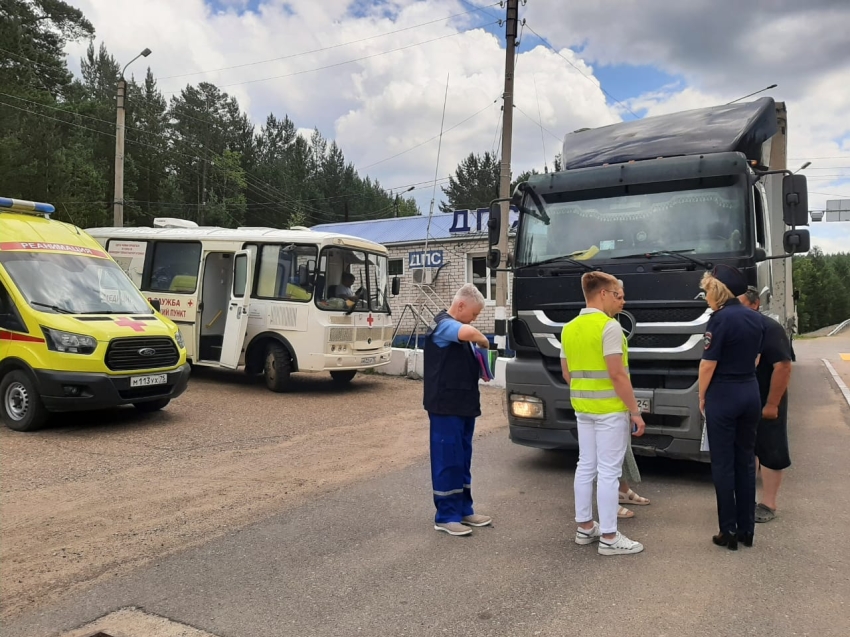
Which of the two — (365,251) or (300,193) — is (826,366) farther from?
(300,193)

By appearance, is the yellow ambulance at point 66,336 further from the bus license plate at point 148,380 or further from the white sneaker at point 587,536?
the white sneaker at point 587,536

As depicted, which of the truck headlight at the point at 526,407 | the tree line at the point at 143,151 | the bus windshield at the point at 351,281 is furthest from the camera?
the tree line at the point at 143,151

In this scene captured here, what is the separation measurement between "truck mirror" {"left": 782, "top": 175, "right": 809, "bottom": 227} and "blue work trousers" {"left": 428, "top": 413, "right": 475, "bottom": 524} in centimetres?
339

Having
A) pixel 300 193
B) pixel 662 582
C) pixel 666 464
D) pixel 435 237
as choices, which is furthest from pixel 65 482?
pixel 300 193

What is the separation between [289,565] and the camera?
13.9 feet

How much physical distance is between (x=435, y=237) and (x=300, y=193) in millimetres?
38274

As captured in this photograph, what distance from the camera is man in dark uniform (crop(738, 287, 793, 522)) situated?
4789 mm

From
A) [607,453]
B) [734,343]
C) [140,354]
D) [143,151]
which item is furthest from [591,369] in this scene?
[143,151]

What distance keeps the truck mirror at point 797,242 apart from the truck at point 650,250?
0.5 inches

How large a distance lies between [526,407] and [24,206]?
297 inches

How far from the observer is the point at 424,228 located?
23.3m

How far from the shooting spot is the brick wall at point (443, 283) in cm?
2072

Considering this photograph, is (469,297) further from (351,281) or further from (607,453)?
(351,281)

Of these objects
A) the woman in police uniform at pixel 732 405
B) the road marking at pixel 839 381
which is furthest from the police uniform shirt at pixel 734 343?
the road marking at pixel 839 381
